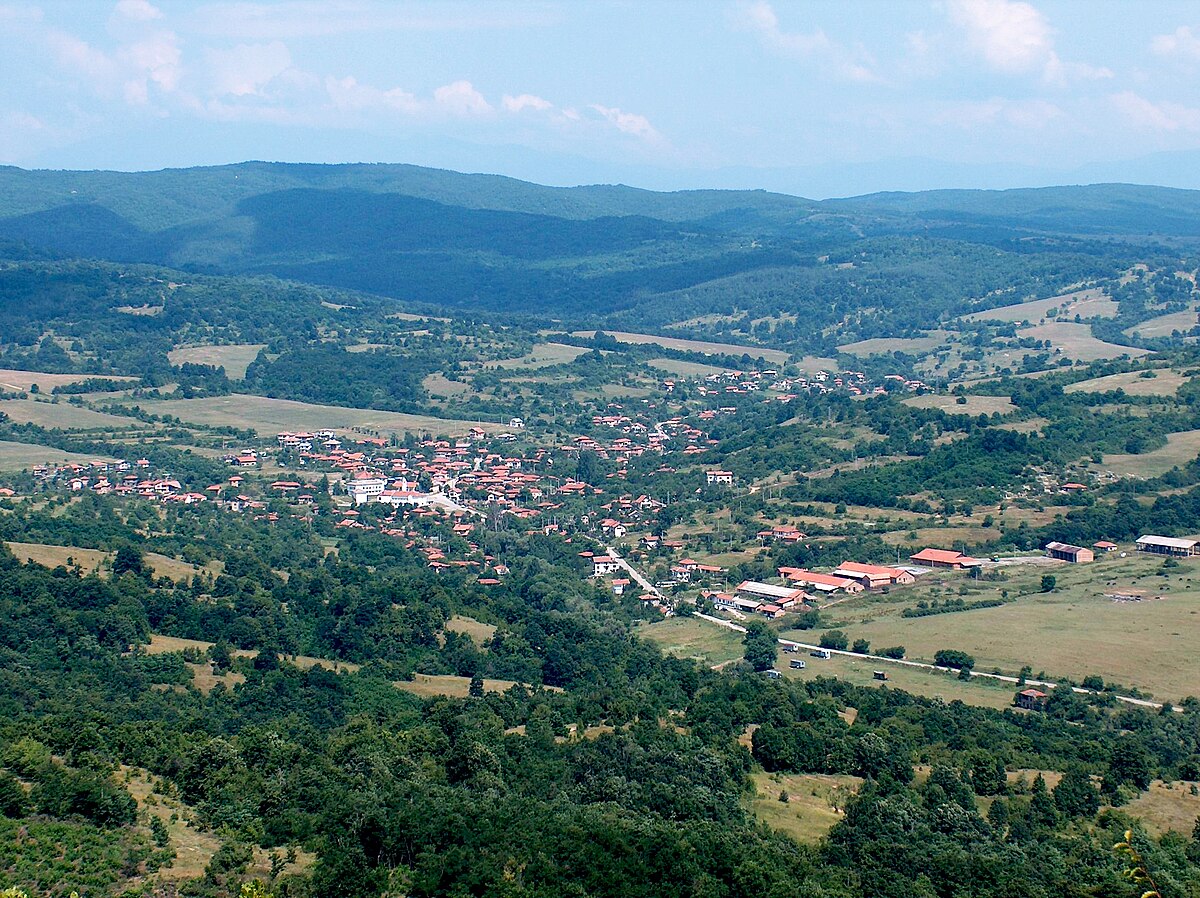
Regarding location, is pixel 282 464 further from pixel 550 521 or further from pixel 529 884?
pixel 529 884

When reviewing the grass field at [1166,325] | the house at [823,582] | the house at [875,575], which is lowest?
the house at [823,582]

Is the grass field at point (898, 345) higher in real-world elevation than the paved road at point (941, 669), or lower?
lower

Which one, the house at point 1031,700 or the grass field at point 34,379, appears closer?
the house at point 1031,700

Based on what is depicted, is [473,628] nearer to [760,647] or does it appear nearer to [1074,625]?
[760,647]

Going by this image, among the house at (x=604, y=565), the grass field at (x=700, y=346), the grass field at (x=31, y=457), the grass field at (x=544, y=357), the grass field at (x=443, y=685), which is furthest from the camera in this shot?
the grass field at (x=700, y=346)

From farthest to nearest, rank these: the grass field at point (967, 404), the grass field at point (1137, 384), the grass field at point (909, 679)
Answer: the grass field at point (967, 404), the grass field at point (1137, 384), the grass field at point (909, 679)

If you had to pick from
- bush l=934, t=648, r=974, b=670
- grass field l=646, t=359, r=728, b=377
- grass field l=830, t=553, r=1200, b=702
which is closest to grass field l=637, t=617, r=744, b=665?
grass field l=830, t=553, r=1200, b=702

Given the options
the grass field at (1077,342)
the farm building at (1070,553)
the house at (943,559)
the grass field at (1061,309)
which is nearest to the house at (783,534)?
the house at (943,559)

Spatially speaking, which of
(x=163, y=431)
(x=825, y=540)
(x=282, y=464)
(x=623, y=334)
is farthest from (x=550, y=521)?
(x=623, y=334)

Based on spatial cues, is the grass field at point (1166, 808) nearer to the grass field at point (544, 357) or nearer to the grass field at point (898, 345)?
the grass field at point (544, 357)
